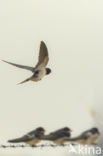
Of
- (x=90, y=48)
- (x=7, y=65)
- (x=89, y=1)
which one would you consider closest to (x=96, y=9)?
(x=89, y=1)

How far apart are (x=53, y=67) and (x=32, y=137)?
0.25 m

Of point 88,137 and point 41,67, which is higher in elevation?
point 41,67

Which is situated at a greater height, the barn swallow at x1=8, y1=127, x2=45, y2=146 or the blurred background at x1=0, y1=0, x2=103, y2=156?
the blurred background at x1=0, y1=0, x2=103, y2=156

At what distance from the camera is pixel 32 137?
4.23 ft

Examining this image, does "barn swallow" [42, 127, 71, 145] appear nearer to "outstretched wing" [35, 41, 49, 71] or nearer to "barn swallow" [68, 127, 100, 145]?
"barn swallow" [68, 127, 100, 145]

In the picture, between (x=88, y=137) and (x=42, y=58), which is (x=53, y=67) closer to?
(x=42, y=58)

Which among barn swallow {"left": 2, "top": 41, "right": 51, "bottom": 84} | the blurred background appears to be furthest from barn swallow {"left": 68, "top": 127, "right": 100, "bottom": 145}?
barn swallow {"left": 2, "top": 41, "right": 51, "bottom": 84}

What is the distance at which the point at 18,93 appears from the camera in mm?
1337

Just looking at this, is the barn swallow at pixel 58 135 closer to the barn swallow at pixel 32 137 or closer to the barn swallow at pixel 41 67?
the barn swallow at pixel 32 137

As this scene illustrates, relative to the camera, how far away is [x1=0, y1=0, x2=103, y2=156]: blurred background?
4.29ft

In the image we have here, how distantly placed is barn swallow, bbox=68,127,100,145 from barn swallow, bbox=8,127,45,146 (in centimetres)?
10

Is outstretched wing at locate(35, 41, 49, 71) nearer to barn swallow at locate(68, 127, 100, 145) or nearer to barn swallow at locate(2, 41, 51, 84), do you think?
barn swallow at locate(2, 41, 51, 84)

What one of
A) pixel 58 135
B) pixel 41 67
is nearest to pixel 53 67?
pixel 41 67

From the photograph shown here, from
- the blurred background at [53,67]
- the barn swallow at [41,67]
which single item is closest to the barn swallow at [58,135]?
the blurred background at [53,67]
